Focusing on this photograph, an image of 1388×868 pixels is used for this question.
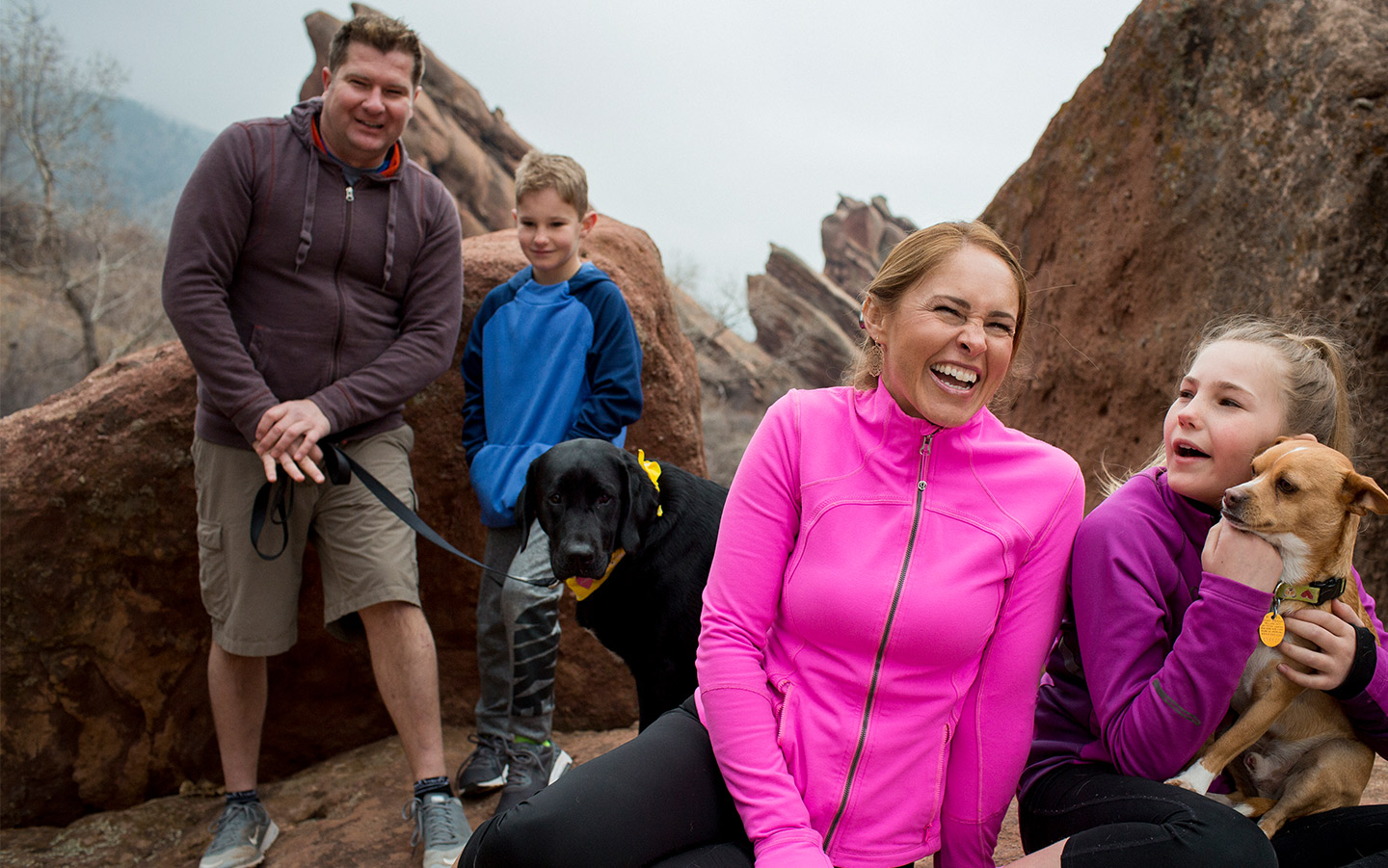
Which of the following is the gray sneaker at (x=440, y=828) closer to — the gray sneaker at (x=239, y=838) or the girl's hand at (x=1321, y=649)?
the gray sneaker at (x=239, y=838)

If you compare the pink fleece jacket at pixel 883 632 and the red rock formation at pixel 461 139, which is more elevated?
the red rock formation at pixel 461 139

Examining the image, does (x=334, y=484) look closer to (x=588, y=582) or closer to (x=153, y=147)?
(x=588, y=582)

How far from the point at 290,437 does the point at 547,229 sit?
46.2 inches

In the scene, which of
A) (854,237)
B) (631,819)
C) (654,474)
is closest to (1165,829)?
(631,819)

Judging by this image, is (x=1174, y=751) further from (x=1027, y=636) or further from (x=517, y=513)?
(x=517, y=513)

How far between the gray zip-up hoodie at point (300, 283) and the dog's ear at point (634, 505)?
3.07ft

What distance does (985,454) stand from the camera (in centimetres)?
202

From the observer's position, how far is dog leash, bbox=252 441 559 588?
3109 millimetres

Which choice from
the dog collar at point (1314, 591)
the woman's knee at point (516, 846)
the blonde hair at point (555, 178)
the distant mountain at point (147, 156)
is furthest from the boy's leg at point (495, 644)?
the distant mountain at point (147, 156)

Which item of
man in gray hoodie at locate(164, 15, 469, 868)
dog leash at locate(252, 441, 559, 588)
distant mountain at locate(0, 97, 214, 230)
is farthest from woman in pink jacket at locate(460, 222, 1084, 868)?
distant mountain at locate(0, 97, 214, 230)

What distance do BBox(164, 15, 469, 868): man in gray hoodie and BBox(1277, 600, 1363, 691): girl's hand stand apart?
2394 mm

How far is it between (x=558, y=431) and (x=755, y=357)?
1126 inches

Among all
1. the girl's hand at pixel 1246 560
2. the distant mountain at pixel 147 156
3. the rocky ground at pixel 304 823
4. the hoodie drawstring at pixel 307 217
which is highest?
the distant mountain at pixel 147 156

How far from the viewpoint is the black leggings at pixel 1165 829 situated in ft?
5.46
